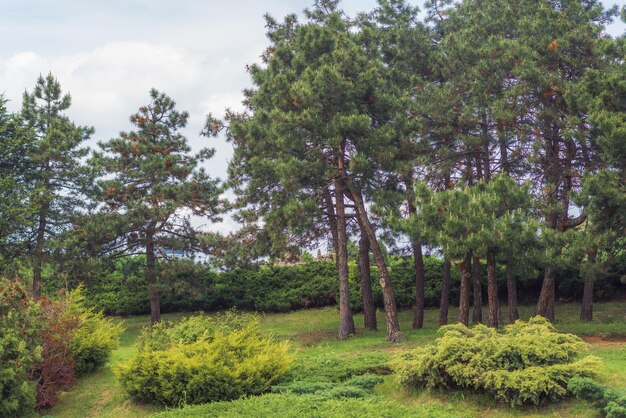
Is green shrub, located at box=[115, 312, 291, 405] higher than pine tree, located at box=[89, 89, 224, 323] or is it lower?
lower

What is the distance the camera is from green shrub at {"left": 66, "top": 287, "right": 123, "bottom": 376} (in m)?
13.8

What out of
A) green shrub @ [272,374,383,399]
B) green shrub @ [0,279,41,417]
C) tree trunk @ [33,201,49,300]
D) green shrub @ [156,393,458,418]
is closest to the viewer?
green shrub @ [156,393,458,418]

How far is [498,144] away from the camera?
63.3 ft

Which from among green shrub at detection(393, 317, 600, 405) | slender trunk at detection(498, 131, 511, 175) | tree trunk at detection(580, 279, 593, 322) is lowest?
green shrub at detection(393, 317, 600, 405)

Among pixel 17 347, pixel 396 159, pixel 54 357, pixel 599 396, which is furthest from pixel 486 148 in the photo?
pixel 17 347

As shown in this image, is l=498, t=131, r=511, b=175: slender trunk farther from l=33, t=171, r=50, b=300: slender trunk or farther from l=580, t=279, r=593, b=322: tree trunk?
l=33, t=171, r=50, b=300: slender trunk

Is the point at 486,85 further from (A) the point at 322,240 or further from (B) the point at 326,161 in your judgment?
(A) the point at 322,240

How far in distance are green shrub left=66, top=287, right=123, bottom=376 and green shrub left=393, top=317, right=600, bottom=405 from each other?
6.95 metres

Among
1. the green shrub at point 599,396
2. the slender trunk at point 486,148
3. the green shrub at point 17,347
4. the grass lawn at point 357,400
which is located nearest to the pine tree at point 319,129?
the grass lawn at point 357,400

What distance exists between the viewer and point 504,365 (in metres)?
9.77

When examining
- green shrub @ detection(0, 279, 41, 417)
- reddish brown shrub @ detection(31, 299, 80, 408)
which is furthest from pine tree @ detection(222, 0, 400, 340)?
green shrub @ detection(0, 279, 41, 417)

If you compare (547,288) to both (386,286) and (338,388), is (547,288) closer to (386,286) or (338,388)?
(386,286)

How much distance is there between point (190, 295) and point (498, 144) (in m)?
12.8

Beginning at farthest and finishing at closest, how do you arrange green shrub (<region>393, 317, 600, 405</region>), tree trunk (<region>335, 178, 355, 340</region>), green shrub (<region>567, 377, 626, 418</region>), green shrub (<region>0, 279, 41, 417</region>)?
tree trunk (<region>335, 178, 355, 340</region>) < green shrub (<region>0, 279, 41, 417</region>) < green shrub (<region>393, 317, 600, 405</region>) < green shrub (<region>567, 377, 626, 418</region>)
